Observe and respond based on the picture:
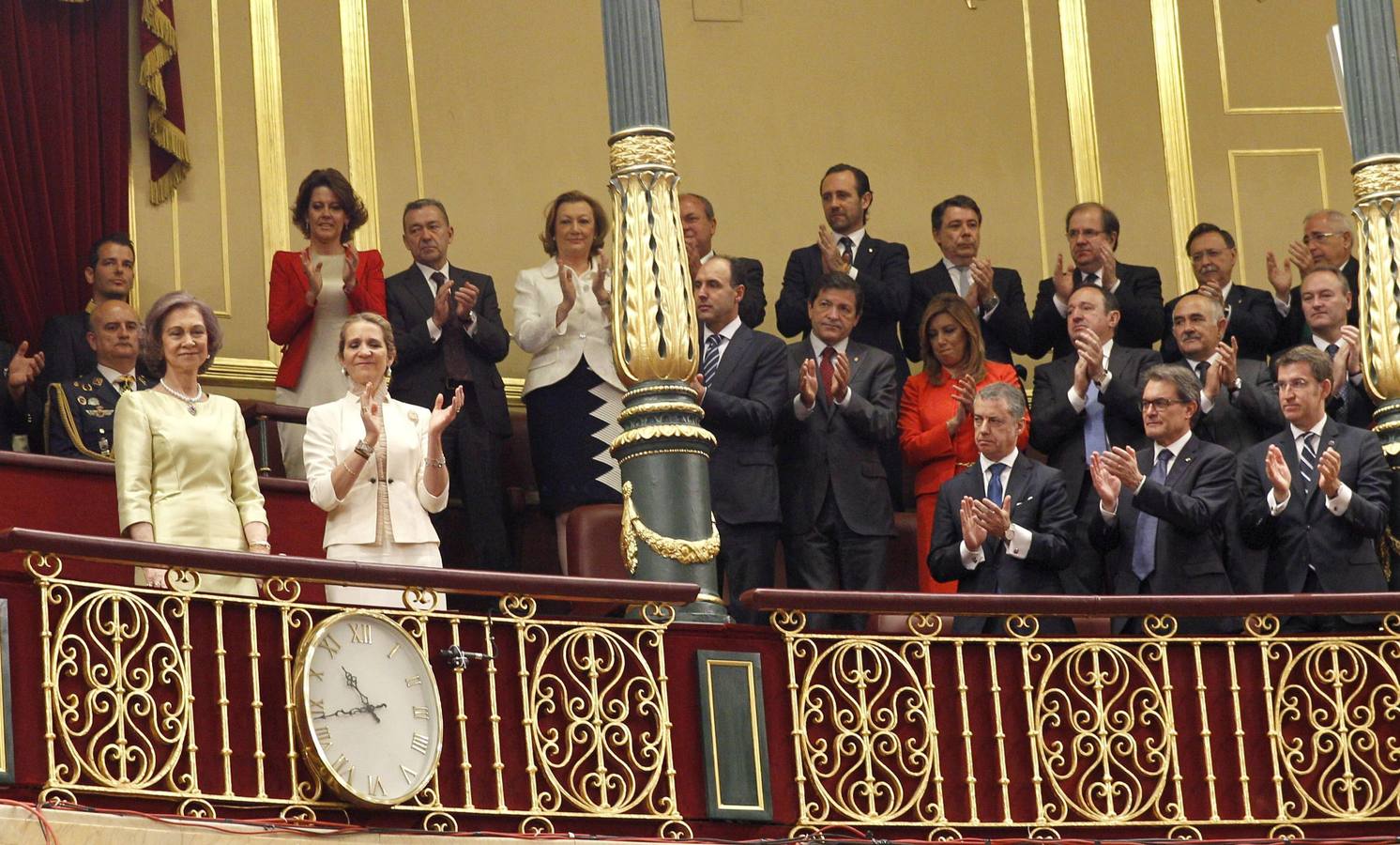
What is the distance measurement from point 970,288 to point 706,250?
103cm

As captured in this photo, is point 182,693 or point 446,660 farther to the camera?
point 446,660

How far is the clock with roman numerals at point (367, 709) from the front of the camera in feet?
24.2

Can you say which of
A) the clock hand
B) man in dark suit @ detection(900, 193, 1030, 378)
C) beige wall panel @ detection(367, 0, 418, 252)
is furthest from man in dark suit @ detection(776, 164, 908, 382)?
the clock hand

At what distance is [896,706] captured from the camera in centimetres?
829

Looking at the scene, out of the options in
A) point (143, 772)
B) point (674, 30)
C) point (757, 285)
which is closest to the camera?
point (143, 772)

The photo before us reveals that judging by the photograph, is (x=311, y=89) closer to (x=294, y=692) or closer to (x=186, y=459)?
(x=186, y=459)

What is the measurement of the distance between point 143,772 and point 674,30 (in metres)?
5.83

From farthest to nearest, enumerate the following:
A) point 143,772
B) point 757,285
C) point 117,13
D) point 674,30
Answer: point 674,30 → point 117,13 → point 757,285 → point 143,772

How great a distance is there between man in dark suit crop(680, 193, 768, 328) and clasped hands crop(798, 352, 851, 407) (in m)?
0.78

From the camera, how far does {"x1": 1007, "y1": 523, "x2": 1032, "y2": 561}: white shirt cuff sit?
28.2ft

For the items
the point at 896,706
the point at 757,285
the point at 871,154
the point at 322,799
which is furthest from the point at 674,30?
the point at 322,799

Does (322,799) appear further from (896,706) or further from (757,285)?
(757,285)

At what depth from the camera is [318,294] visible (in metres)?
9.69

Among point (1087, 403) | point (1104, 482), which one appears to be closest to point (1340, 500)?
point (1104, 482)
